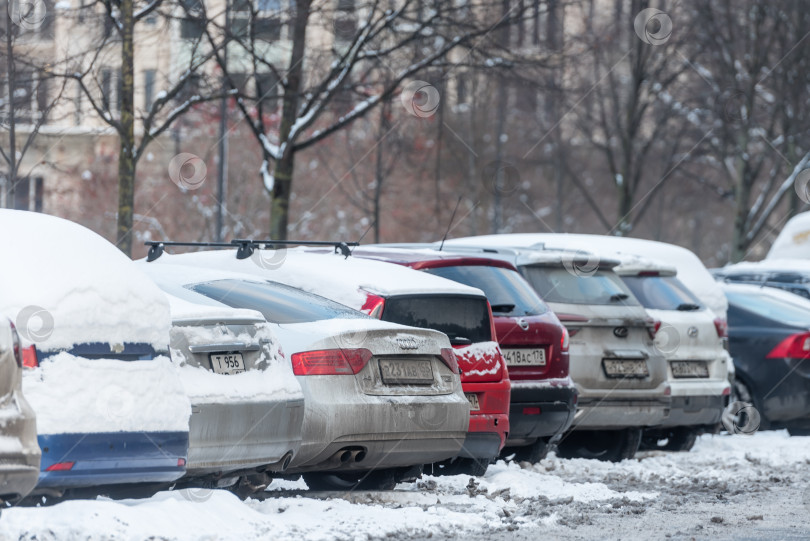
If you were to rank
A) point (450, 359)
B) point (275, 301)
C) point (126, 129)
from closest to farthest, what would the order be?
1. point (275, 301)
2. point (450, 359)
3. point (126, 129)

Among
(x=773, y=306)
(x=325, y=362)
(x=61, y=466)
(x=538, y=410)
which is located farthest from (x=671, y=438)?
(x=61, y=466)

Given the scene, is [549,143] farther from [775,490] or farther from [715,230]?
[775,490]

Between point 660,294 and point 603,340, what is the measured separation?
180 centimetres

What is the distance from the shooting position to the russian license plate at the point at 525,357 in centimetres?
1068

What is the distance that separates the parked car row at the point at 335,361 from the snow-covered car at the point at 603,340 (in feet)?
0.06

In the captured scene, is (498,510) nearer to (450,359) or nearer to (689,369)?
(450,359)

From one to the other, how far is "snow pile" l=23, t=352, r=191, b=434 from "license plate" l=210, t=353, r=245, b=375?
2.08ft

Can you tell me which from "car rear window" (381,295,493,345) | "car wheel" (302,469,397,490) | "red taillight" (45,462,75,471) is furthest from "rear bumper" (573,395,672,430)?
"red taillight" (45,462,75,471)

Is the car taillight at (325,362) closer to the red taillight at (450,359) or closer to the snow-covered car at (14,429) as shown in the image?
the red taillight at (450,359)

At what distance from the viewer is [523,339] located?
10750 millimetres

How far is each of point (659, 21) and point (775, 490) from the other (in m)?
23.0

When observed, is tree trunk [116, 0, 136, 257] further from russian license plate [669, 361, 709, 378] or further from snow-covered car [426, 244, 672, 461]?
russian license plate [669, 361, 709, 378]

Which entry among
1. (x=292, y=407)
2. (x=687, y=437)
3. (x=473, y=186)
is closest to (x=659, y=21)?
(x=473, y=186)

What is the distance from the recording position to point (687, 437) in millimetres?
13711
